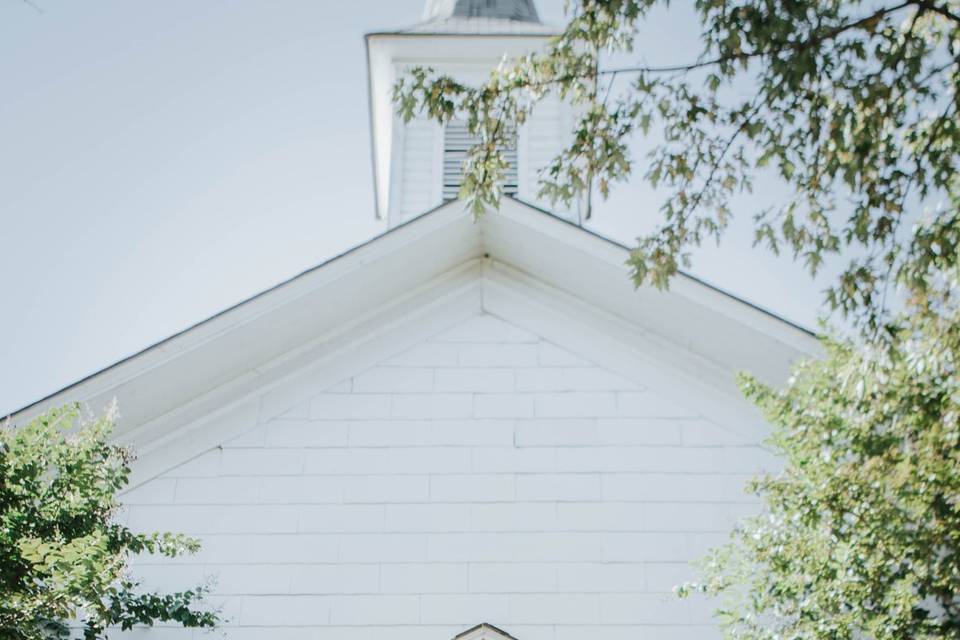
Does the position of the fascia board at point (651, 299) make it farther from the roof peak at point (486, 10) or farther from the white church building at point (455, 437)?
the roof peak at point (486, 10)

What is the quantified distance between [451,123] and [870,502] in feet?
31.0

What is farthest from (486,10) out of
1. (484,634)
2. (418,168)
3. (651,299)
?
(484,634)

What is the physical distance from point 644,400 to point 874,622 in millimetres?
3107

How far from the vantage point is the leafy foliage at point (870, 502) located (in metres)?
5.66

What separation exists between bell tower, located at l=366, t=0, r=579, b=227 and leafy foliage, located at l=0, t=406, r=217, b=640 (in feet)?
24.0

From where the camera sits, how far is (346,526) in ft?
25.7

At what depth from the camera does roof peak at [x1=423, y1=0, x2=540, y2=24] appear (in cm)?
1628

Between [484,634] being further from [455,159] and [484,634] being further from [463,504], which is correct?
[455,159]

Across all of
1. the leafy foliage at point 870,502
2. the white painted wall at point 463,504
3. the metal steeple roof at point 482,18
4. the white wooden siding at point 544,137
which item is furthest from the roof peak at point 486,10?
the leafy foliage at point 870,502

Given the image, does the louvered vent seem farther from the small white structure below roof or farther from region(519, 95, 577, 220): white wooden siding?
the small white structure below roof

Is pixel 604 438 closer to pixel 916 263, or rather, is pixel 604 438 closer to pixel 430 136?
pixel 916 263

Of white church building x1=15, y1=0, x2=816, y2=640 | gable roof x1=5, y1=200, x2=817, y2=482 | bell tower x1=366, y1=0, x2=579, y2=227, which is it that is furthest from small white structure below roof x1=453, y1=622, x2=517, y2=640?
bell tower x1=366, y1=0, x2=579, y2=227

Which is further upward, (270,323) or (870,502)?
(270,323)

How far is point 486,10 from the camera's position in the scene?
16438mm
